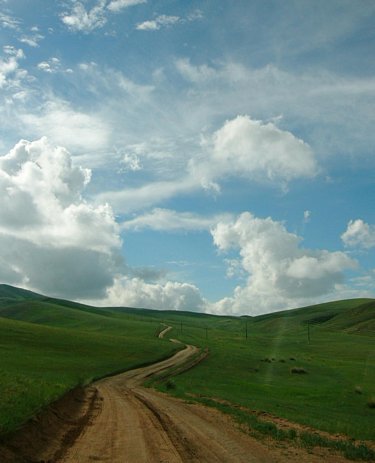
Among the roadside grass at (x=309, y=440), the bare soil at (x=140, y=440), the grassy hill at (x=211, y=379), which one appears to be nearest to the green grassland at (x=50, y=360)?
the grassy hill at (x=211, y=379)

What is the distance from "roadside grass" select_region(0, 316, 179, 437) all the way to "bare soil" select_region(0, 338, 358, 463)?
1.49 m

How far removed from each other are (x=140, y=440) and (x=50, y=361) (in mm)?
53166

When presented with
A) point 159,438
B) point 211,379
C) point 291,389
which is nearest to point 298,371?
point 211,379

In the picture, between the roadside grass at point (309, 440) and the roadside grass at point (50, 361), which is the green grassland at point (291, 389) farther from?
the roadside grass at point (50, 361)

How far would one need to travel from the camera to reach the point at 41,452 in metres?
16.2

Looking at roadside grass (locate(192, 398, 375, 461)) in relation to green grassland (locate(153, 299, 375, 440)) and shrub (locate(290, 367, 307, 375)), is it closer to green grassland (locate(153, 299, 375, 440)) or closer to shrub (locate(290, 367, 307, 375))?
green grassland (locate(153, 299, 375, 440))

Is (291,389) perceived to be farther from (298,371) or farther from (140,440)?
(140,440)

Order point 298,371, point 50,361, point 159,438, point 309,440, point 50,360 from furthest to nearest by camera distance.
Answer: point 298,371, point 50,360, point 50,361, point 309,440, point 159,438

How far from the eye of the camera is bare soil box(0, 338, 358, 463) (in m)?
15.9

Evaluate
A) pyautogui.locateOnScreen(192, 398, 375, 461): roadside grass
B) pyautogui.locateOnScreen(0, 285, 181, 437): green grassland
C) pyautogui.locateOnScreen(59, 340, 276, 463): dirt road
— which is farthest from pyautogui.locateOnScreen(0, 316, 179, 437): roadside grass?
pyautogui.locateOnScreen(192, 398, 375, 461): roadside grass

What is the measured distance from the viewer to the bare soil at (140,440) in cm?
1586

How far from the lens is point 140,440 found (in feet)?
61.8

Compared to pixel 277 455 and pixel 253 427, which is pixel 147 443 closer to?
pixel 277 455

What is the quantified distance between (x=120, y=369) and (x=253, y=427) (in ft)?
163
